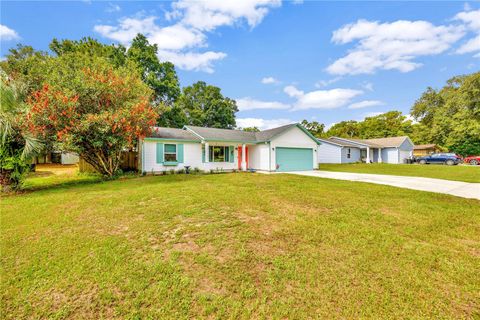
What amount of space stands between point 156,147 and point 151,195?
24.6 ft

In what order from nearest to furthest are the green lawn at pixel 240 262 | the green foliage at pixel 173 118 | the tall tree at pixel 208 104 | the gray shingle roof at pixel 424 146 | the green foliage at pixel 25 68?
the green lawn at pixel 240 262 < the green foliage at pixel 25 68 < the green foliage at pixel 173 118 < the tall tree at pixel 208 104 < the gray shingle roof at pixel 424 146

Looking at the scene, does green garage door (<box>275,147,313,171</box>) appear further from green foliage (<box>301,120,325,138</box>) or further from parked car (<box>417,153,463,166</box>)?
green foliage (<box>301,120,325,138</box>)

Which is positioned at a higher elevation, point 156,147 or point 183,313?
point 156,147

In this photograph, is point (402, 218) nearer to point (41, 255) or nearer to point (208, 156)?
point (41, 255)

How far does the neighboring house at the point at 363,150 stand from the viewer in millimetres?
27203

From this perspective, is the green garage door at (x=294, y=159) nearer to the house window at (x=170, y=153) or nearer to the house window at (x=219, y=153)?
the house window at (x=219, y=153)

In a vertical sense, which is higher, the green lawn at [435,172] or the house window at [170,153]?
the house window at [170,153]

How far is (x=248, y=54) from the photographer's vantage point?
16328 millimetres

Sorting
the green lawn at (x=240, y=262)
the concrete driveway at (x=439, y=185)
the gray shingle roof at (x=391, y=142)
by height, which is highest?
the gray shingle roof at (x=391, y=142)

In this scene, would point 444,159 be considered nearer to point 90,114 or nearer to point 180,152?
point 180,152

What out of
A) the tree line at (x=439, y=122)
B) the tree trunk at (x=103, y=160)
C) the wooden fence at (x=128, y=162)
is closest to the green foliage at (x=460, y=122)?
the tree line at (x=439, y=122)

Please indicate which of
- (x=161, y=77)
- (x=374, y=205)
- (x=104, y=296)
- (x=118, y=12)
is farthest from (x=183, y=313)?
(x=161, y=77)

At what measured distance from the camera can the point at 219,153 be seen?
1627cm

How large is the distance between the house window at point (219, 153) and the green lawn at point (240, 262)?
10.3m
